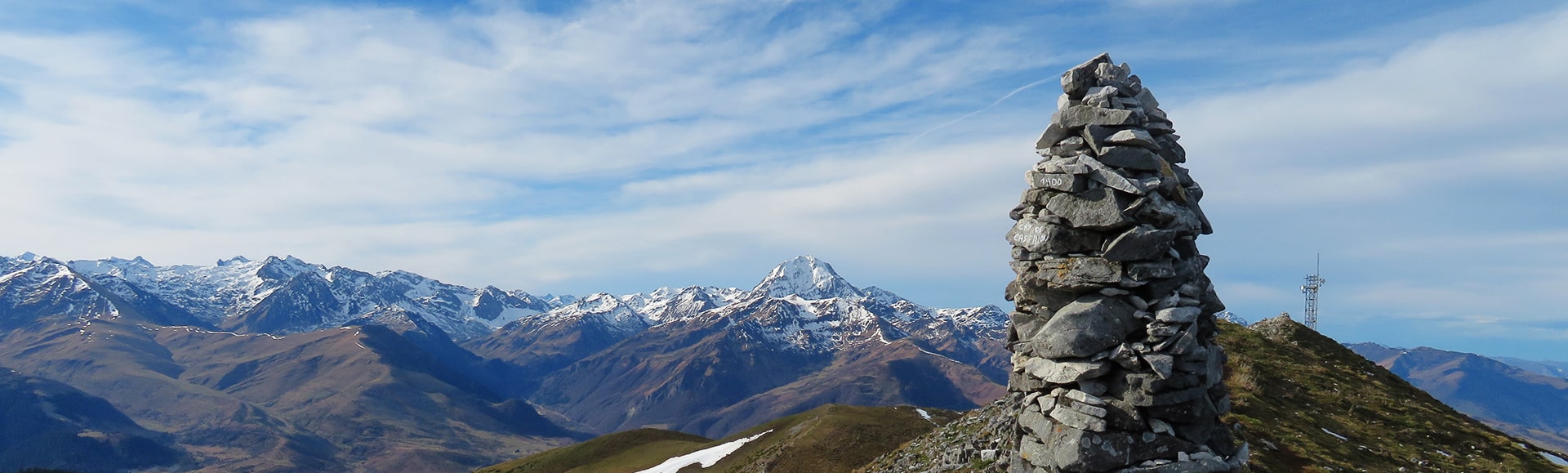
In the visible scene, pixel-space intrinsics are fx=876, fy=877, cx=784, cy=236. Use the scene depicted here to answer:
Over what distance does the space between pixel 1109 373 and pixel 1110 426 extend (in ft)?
3.62

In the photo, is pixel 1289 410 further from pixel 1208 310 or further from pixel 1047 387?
pixel 1047 387

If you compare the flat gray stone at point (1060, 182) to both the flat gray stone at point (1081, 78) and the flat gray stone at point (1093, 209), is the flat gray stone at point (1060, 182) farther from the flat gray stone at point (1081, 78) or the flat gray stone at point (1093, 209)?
the flat gray stone at point (1081, 78)

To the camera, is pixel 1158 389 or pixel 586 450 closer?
pixel 1158 389

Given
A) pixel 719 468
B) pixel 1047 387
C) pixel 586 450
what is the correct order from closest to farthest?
pixel 1047 387
pixel 719 468
pixel 586 450

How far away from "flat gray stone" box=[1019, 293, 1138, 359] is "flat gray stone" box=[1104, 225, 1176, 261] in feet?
3.54

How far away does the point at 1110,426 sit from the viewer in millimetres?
18359

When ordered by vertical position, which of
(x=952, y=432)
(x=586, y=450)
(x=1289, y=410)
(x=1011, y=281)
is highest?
(x=1011, y=281)

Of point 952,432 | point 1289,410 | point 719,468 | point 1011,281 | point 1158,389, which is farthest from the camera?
point 719,468

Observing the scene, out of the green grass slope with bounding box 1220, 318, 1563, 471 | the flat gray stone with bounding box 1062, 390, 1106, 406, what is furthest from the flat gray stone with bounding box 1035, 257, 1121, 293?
the green grass slope with bounding box 1220, 318, 1563, 471

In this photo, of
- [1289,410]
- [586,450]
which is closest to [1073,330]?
[1289,410]

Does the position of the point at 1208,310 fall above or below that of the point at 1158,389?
above

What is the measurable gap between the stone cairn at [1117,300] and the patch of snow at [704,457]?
6752 cm

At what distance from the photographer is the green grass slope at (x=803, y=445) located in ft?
217

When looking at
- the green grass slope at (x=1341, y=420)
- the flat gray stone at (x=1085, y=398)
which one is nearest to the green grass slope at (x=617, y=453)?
the green grass slope at (x=1341, y=420)
